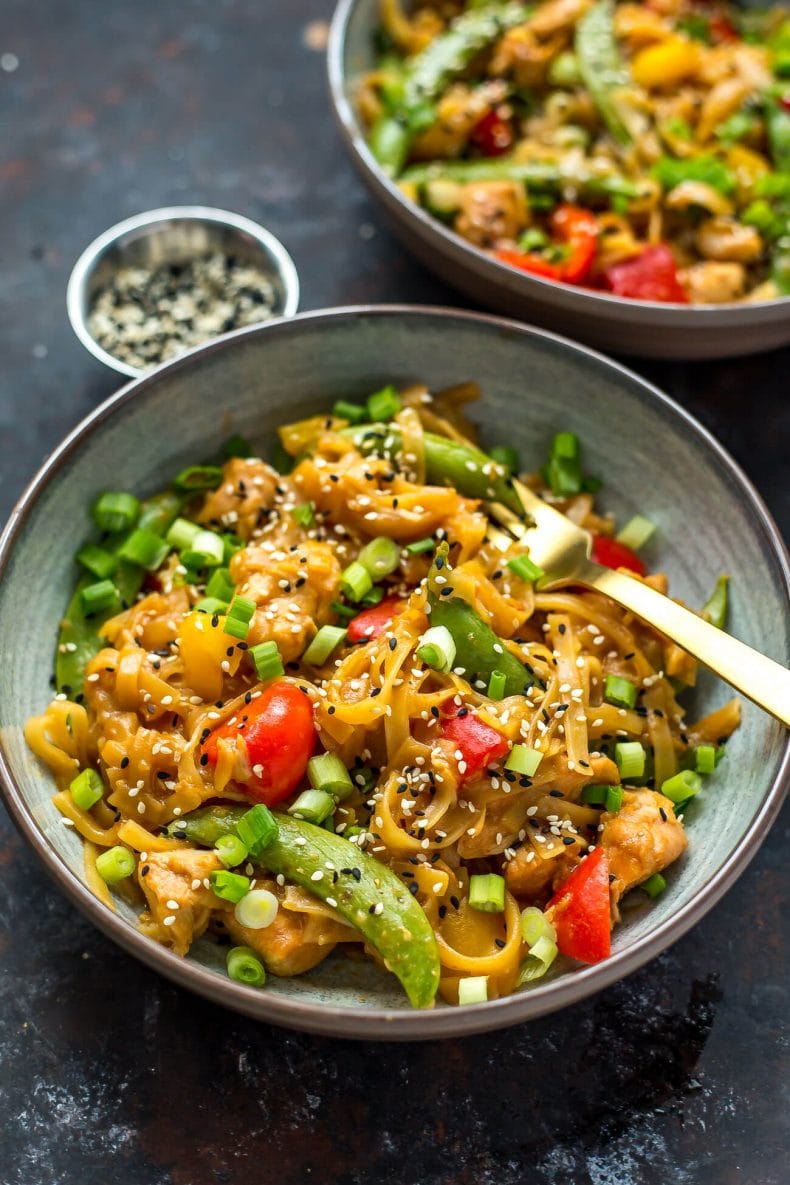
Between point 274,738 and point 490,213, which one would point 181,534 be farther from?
point 490,213

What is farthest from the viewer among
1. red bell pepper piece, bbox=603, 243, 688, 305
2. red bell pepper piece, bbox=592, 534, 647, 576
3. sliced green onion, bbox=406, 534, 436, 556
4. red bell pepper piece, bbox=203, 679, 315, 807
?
red bell pepper piece, bbox=603, 243, 688, 305

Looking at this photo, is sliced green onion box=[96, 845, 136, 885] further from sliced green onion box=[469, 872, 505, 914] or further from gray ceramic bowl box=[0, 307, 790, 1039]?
sliced green onion box=[469, 872, 505, 914]

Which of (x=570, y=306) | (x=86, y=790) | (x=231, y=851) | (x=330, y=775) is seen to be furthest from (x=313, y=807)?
(x=570, y=306)

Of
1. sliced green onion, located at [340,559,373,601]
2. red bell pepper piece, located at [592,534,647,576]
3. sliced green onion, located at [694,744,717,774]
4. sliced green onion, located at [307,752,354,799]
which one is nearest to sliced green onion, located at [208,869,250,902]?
sliced green onion, located at [307,752,354,799]

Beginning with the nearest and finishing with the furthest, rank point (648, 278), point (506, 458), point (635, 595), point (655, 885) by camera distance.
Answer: point (655, 885) < point (635, 595) < point (506, 458) < point (648, 278)

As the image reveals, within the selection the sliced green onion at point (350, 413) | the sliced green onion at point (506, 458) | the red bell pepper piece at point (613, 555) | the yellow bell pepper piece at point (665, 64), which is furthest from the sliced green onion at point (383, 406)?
the yellow bell pepper piece at point (665, 64)

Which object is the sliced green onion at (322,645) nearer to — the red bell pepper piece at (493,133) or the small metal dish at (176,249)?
the small metal dish at (176,249)

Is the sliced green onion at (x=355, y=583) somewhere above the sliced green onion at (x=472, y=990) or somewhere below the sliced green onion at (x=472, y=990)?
above
